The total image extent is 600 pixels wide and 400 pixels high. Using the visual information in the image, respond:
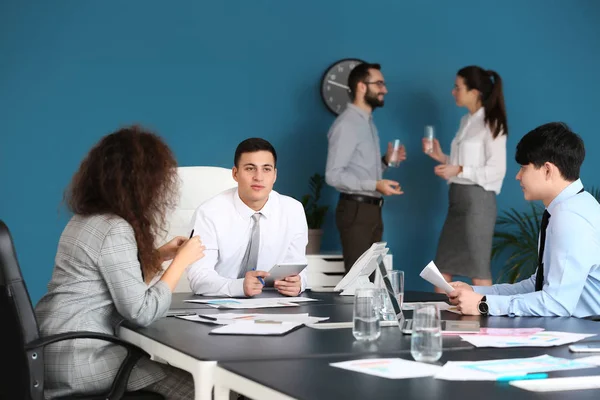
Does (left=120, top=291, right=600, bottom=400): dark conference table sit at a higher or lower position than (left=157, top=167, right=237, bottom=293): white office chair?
lower

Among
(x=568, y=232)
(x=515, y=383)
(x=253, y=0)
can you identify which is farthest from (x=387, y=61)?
(x=515, y=383)

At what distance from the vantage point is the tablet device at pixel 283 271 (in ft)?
11.4

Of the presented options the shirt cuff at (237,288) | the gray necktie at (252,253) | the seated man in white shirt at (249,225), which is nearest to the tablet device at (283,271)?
the shirt cuff at (237,288)

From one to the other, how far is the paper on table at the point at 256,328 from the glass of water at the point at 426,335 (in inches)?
19.6

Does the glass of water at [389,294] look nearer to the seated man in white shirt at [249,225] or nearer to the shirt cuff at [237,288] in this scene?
the shirt cuff at [237,288]

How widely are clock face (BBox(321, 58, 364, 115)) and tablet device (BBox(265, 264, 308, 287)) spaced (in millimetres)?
2954

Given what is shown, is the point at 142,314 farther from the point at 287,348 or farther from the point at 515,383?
the point at 515,383

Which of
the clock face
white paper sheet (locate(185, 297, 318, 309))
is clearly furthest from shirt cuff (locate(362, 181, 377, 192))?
white paper sheet (locate(185, 297, 318, 309))

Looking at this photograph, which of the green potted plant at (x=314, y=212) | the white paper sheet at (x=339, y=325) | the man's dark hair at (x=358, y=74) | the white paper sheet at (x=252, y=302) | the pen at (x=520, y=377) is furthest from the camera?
the green potted plant at (x=314, y=212)

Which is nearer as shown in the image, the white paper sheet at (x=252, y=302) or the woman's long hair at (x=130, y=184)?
the woman's long hair at (x=130, y=184)

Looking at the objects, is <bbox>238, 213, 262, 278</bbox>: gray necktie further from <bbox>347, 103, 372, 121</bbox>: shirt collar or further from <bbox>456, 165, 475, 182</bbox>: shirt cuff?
<bbox>456, 165, 475, 182</bbox>: shirt cuff

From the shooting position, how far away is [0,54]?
5.42m

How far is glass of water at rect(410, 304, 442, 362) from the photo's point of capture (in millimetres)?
1969

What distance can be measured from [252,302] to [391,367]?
1.34 meters
